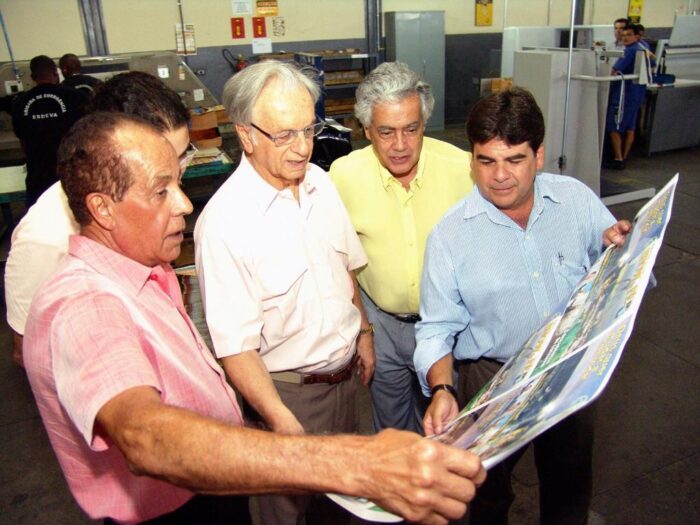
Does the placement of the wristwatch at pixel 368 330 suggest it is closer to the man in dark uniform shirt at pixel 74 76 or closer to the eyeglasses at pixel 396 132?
the eyeglasses at pixel 396 132

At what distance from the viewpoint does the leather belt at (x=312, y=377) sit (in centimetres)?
160

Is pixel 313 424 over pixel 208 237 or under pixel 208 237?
under

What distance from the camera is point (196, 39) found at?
7797 millimetres

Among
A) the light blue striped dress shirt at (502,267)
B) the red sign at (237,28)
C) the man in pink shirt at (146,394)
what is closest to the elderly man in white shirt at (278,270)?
the man in pink shirt at (146,394)

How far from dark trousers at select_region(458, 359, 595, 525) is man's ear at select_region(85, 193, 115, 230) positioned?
109 centimetres

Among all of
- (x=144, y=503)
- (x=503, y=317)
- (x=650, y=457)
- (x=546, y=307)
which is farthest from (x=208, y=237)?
(x=650, y=457)

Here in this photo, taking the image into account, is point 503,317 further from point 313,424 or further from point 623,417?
point 623,417

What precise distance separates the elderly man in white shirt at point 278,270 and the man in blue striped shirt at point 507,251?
0.96 ft

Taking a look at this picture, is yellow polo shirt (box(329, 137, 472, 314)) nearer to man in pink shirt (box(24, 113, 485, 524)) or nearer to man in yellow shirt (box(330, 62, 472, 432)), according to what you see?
man in yellow shirt (box(330, 62, 472, 432))

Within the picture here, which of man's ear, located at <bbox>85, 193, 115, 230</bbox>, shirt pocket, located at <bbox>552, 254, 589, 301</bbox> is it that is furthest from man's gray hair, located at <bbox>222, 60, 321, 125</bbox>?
shirt pocket, located at <bbox>552, 254, 589, 301</bbox>

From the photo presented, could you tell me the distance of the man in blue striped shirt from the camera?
1475mm

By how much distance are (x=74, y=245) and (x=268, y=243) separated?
0.55 meters

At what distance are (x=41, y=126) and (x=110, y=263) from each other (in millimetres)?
3580

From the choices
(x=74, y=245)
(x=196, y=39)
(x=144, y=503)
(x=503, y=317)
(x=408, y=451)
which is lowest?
(x=144, y=503)
